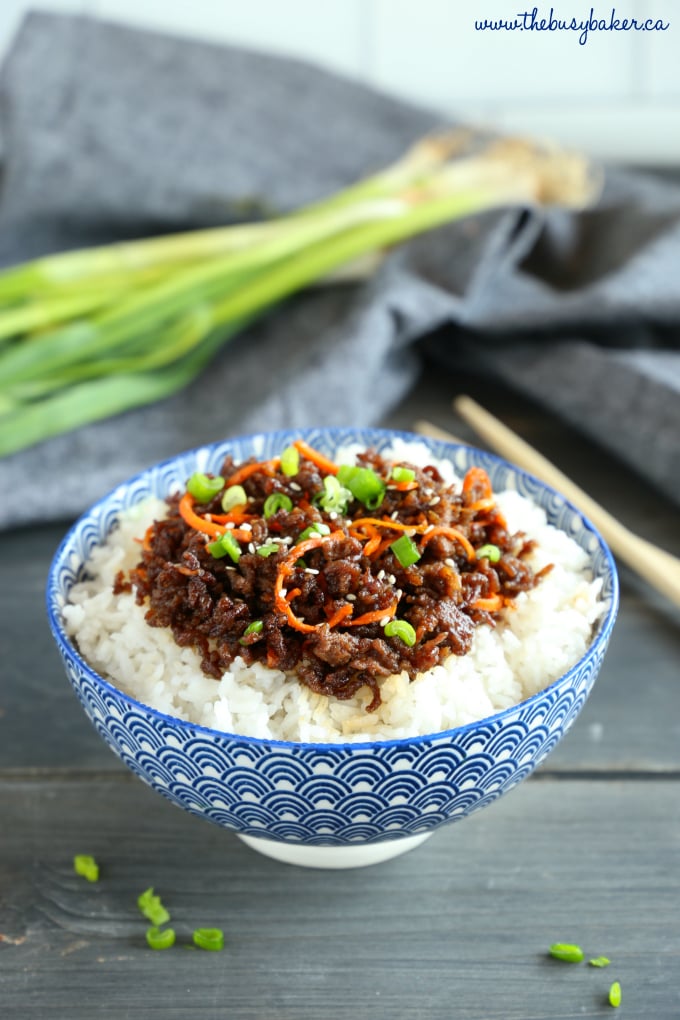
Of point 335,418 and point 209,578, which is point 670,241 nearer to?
point 335,418

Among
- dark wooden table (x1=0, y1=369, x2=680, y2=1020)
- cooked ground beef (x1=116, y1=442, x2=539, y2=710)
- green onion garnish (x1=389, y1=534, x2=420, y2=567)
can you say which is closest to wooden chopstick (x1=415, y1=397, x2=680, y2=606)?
dark wooden table (x1=0, y1=369, x2=680, y2=1020)

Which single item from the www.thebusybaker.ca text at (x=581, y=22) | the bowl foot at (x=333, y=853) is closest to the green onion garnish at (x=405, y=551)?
the bowl foot at (x=333, y=853)

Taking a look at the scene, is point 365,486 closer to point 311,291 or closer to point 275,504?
point 275,504

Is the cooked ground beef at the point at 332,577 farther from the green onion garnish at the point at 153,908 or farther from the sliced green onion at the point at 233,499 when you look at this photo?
the green onion garnish at the point at 153,908

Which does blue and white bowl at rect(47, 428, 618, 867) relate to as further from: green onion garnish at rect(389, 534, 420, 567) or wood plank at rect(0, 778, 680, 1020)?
green onion garnish at rect(389, 534, 420, 567)

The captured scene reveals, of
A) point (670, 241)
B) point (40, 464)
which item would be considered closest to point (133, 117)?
point (40, 464)

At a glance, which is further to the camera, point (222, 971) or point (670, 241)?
point (670, 241)

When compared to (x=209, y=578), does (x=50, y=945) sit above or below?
below
